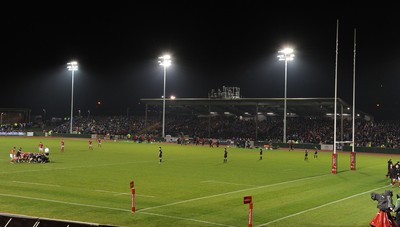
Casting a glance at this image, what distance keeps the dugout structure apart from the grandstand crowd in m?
1.42

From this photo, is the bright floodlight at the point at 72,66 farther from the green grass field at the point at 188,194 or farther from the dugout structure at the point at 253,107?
the green grass field at the point at 188,194

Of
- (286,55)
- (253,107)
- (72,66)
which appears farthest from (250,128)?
(72,66)

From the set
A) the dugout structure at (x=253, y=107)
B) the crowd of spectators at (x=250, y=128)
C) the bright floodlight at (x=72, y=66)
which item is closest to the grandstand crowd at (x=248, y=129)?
the crowd of spectators at (x=250, y=128)

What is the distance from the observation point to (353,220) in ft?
59.2

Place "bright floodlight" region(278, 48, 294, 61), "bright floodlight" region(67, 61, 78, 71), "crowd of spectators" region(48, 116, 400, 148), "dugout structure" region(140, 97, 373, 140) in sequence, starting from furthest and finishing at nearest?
"bright floodlight" region(67, 61, 78, 71), "crowd of spectators" region(48, 116, 400, 148), "dugout structure" region(140, 97, 373, 140), "bright floodlight" region(278, 48, 294, 61)

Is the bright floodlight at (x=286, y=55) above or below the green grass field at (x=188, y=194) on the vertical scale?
above

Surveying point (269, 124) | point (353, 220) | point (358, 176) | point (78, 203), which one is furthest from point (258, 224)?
point (269, 124)

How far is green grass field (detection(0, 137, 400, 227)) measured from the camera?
18.0 m

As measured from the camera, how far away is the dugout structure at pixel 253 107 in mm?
79312

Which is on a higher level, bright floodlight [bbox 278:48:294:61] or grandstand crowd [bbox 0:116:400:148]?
bright floodlight [bbox 278:48:294:61]

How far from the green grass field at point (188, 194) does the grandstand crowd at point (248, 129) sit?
4470 cm

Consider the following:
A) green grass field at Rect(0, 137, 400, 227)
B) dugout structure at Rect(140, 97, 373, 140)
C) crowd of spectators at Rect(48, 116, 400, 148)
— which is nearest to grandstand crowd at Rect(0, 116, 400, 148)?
crowd of spectators at Rect(48, 116, 400, 148)

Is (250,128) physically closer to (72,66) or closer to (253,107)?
(253,107)

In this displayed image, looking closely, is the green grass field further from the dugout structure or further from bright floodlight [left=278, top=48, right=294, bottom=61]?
the dugout structure
